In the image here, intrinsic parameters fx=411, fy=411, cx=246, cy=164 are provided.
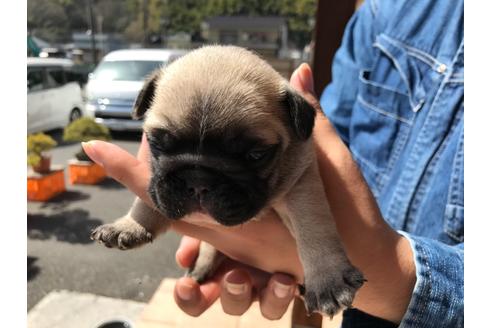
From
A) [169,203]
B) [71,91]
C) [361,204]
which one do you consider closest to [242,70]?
[169,203]

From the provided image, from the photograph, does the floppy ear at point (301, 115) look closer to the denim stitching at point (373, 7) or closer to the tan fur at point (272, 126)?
the tan fur at point (272, 126)

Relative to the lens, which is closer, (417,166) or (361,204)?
(361,204)

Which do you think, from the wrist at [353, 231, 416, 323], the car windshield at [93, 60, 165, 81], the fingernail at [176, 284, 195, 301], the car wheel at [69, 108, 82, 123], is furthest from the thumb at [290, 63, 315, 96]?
the car wheel at [69, 108, 82, 123]

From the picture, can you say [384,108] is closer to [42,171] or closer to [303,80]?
[303,80]

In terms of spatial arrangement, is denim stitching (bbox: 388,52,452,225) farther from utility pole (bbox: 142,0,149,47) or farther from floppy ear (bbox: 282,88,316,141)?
utility pole (bbox: 142,0,149,47)

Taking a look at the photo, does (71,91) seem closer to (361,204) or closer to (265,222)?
(265,222)
